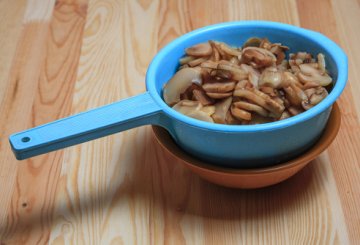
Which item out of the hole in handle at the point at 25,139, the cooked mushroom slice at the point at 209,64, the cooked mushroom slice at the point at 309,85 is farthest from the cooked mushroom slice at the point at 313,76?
the hole in handle at the point at 25,139

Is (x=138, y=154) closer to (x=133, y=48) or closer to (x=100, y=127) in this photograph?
(x=100, y=127)

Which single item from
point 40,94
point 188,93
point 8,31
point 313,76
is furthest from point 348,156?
point 8,31

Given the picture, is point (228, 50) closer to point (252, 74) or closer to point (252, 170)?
point (252, 74)

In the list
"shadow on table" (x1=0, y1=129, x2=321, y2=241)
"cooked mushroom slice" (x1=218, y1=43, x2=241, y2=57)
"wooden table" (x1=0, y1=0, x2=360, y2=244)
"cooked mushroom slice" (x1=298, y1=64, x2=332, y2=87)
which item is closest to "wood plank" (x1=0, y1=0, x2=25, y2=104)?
"wooden table" (x1=0, y1=0, x2=360, y2=244)

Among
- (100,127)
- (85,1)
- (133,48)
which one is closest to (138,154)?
(100,127)

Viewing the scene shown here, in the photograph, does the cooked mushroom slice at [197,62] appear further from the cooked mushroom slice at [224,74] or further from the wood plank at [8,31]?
the wood plank at [8,31]

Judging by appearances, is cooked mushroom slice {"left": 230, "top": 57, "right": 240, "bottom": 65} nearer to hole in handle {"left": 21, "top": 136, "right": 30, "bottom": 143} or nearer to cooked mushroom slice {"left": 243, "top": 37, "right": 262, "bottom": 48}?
cooked mushroom slice {"left": 243, "top": 37, "right": 262, "bottom": 48}
